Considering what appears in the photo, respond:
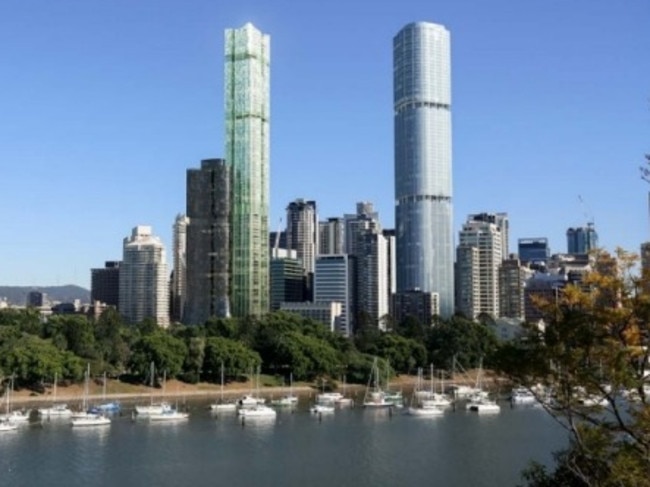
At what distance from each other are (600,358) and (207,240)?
17226 cm

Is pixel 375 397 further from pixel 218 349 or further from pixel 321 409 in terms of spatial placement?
pixel 218 349

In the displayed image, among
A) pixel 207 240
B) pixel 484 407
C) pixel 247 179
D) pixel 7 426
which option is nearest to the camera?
pixel 7 426

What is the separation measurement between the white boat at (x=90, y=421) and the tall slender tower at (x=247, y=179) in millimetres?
104029

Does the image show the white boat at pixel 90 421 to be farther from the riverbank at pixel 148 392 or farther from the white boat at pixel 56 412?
the riverbank at pixel 148 392

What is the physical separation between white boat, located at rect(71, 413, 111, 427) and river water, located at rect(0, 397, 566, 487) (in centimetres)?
105

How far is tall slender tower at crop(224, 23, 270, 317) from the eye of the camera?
625ft

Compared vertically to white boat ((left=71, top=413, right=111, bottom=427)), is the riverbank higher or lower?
higher

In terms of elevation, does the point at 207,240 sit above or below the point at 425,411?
above

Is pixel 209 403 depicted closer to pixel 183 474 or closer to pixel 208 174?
pixel 183 474

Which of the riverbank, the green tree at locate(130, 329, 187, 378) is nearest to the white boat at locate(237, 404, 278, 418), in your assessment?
the riverbank

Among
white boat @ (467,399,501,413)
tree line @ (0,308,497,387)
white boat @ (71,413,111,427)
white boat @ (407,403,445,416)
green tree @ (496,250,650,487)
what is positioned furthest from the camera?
tree line @ (0,308,497,387)

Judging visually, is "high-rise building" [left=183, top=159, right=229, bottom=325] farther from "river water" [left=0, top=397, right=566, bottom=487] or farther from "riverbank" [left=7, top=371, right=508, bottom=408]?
"river water" [left=0, top=397, right=566, bottom=487]

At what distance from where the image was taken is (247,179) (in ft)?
636

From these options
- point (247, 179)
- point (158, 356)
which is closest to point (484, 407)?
point (158, 356)
